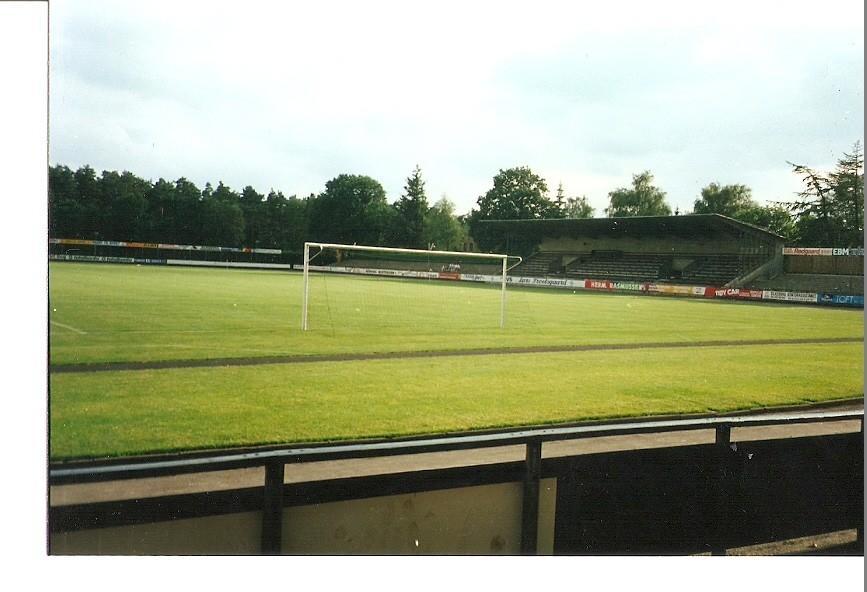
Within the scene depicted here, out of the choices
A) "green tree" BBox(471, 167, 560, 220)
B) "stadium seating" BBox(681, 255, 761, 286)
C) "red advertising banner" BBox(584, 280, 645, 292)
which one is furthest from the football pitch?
"green tree" BBox(471, 167, 560, 220)

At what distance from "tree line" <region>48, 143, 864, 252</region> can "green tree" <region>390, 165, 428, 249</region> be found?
0.04 ft

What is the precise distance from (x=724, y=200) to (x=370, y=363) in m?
5.46

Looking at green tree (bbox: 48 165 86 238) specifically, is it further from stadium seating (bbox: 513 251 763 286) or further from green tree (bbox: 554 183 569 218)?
stadium seating (bbox: 513 251 763 286)

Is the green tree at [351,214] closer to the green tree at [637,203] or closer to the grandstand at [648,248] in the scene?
the grandstand at [648,248]

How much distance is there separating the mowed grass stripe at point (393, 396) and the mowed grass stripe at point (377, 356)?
0.24m

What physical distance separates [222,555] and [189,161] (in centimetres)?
374

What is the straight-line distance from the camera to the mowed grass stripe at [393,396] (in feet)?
14.0

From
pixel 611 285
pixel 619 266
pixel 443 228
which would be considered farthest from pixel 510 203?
pixel 611 285

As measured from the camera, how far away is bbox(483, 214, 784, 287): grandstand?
33.2ft

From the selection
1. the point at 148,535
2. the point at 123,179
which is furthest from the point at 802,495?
the point at 123,179

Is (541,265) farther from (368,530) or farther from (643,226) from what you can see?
(368,530)

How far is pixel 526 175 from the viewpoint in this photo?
7773 millimetres

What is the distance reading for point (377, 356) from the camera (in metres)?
7.87
